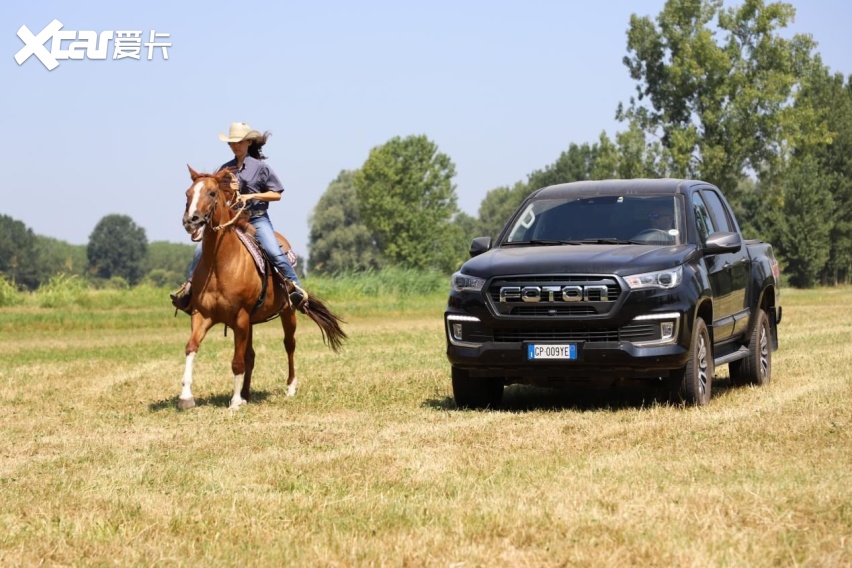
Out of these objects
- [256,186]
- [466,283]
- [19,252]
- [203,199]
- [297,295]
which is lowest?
[297,295]

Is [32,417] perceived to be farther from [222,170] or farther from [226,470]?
[226,470]

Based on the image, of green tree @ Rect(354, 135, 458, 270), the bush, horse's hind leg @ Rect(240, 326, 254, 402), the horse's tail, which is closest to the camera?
horse's hind leg @ Rect(240, 326, 254, 402)

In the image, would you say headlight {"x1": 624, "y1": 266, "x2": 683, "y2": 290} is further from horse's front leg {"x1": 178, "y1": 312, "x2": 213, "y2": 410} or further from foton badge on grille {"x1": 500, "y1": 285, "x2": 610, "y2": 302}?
horse's front leg {"x1": 178, "y1": 312, "x2": 213, "y2": 410}

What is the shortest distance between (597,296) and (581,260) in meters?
0.37

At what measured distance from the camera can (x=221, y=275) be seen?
12812 mm

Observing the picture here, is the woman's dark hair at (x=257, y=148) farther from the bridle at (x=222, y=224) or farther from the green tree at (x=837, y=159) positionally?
the green tree at (x=837, y=159)

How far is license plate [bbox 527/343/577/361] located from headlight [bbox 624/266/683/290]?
0.72 m

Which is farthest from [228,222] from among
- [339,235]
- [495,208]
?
[495,208]

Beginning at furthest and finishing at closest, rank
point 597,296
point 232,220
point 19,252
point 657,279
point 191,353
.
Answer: point 19,252 → point 191,353 → point 232,220 → point 657,279 → point 597,296

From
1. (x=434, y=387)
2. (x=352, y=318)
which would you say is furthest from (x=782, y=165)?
(x=434, y=387)

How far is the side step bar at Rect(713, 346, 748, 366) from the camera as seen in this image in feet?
41.5

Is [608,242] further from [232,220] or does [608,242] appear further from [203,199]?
[203,199]

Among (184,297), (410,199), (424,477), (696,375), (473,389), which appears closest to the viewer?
(424,477)

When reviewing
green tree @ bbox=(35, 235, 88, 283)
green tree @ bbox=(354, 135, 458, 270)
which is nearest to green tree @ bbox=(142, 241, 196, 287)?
green tree @ bbox=(35, 235, 88, 283)
